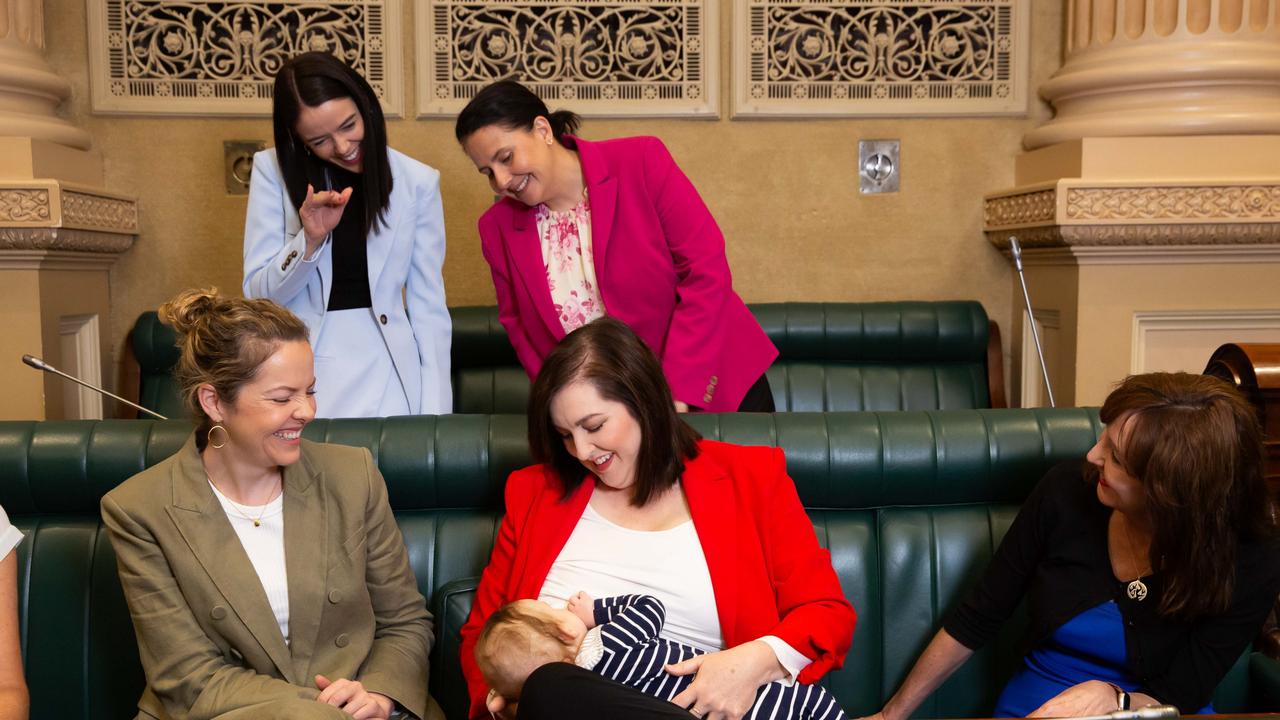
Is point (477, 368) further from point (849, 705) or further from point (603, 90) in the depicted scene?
point (849, 705)

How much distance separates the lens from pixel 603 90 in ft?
13.6

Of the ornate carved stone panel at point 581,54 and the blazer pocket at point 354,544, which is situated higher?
the ornate carved stone panel at point 581,54

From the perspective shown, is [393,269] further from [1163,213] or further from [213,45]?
[1163,213]

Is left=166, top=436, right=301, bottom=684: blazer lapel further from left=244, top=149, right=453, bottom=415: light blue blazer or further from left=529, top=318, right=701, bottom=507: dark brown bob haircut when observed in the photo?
left=244, top=149, right=453, bottom=415: light blue blazer

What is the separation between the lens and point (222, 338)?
5.63 ft

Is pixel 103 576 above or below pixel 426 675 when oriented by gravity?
above

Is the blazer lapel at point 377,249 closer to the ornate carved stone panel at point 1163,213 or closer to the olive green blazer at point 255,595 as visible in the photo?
the olive green blazer at point 255,595

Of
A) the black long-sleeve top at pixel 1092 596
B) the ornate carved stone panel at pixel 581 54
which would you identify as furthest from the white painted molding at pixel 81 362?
the black long-sleeve top at pixel 1092 596

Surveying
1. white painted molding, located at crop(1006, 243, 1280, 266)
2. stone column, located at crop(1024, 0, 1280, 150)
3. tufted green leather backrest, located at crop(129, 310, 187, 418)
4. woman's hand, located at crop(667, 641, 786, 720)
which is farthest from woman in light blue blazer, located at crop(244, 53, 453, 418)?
stone column, located at crop(1024, 0, 1280, 150)

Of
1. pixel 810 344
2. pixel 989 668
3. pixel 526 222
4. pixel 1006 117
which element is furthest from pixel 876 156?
pixel 989 668

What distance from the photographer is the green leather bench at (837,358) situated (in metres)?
3.87

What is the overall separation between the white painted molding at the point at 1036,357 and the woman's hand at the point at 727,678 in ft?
8.11

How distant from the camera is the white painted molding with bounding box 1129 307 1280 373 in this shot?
3533mm

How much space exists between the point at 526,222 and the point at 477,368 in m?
1.54
